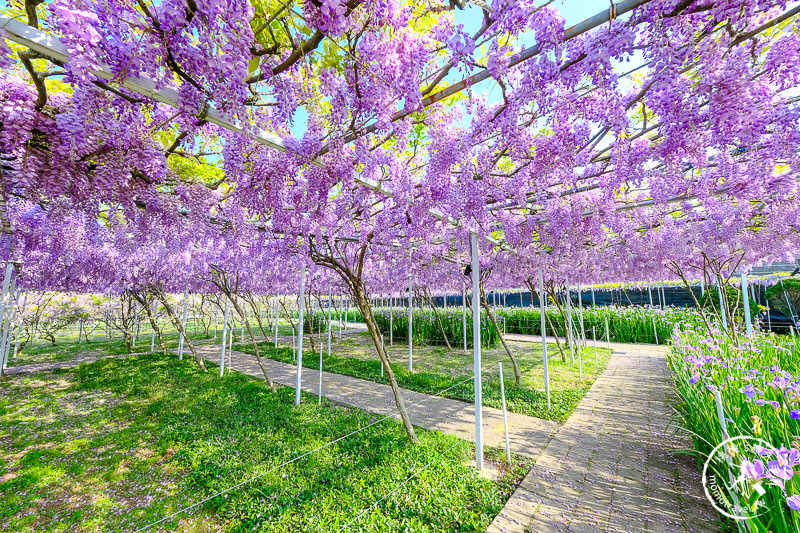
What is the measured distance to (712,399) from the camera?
3232mm

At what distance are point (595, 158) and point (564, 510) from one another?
344 cm

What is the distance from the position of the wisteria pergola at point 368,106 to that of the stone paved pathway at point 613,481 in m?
1.23

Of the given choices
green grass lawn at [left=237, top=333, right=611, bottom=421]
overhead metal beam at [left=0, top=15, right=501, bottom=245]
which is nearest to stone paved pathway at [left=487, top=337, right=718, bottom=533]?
green grass lawn at [left=237, top=333, right=611, bottom=421]

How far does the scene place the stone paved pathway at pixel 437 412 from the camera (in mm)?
4418

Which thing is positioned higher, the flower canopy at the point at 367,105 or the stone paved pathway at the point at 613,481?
the flower canopy at the point at 367,105

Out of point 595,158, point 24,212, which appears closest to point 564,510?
point 595,158

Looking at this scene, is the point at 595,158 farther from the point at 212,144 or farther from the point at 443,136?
the point at 212,144

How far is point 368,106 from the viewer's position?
2.13m

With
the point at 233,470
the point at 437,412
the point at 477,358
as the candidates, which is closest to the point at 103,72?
the point at 477,358

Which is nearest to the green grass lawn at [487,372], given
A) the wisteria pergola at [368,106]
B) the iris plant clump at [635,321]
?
the wisteria pergola at [368,106]

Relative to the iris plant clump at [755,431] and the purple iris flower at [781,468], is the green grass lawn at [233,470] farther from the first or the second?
the purple iris flower at [781,468]

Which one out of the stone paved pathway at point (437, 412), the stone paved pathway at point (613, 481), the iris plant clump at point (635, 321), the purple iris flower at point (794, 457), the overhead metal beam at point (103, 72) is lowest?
the stone paved pathway at point (437, 412)

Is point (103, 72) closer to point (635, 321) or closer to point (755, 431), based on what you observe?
point (755, 431)

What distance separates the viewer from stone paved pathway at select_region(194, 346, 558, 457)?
442 centimetres
